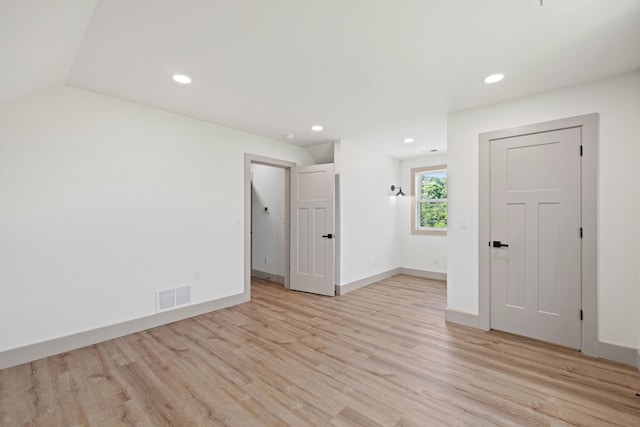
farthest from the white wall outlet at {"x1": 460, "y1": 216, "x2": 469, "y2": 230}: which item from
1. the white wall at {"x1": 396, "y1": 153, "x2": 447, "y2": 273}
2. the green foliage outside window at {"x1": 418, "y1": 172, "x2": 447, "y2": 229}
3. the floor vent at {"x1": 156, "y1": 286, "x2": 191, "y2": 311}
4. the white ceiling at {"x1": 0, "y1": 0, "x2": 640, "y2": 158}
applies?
the floor vent at {"x1": 156, "y1": 286, "x2": 191, "y2": 311}

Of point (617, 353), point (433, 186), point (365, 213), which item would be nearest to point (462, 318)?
point (617, 353)

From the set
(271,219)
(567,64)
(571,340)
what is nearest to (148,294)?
(271,219)

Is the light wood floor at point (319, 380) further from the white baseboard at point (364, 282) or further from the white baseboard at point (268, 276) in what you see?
the white baseboard at point (268, 276)

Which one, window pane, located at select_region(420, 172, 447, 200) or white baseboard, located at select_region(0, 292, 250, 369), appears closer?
white baseboard, located at select_region(0, 292, 250, 369)

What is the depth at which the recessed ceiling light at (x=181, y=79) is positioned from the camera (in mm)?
2439

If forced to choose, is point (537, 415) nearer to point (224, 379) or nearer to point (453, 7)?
point (224, 379)

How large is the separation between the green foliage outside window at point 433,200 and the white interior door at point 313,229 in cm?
247

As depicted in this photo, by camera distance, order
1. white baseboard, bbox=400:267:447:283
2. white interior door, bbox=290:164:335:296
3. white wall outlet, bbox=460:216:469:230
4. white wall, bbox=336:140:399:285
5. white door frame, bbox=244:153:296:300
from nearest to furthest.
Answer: white wall outlet, bbox=460:216:469:230 → white door frame, bbox=244:153:296:300 → white interior door, bbox=290:164:335:296 → white wall, bbox=336:140:399:285 → white baseboard, bbox=400:267:447:283

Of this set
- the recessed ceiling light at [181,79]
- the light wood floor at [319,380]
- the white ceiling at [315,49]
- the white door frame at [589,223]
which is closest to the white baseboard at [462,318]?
the light wood floor at [319,380]

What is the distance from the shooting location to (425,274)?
565 cm

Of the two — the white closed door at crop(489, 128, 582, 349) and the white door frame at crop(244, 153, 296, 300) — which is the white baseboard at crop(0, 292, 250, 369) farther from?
the white closed door at crop(489, 128, 582, 349)

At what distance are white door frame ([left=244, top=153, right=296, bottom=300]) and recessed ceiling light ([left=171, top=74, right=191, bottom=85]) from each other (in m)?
1.58

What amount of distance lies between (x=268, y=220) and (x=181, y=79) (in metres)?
3.38

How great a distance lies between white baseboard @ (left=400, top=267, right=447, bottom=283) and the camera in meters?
5.41
